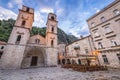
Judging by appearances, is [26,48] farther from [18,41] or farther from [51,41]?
[51,41]

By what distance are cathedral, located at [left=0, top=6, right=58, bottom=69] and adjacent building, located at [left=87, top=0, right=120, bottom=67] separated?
39.8 ft

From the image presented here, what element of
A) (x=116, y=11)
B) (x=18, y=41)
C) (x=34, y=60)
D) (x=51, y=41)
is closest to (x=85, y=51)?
(x=51, y=41)

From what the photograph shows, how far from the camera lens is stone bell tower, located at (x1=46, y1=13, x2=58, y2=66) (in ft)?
63.1

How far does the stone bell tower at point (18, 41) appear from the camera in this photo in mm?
14044

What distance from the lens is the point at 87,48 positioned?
61.4 feet

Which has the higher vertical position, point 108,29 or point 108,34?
point 108,29

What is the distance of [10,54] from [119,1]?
24700 millimetres

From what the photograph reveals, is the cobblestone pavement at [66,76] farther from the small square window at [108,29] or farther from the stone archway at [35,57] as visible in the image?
the stone archway at [35,57]

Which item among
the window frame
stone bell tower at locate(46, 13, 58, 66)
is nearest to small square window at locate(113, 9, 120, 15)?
the window frame

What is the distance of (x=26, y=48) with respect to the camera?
1702 cm

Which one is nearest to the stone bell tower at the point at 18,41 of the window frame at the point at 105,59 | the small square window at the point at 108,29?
the window frame at the point at 105,59

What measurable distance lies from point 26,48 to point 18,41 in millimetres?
2525

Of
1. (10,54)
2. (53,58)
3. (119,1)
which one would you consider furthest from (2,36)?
(119,1)

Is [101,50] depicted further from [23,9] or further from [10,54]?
[23,9]
